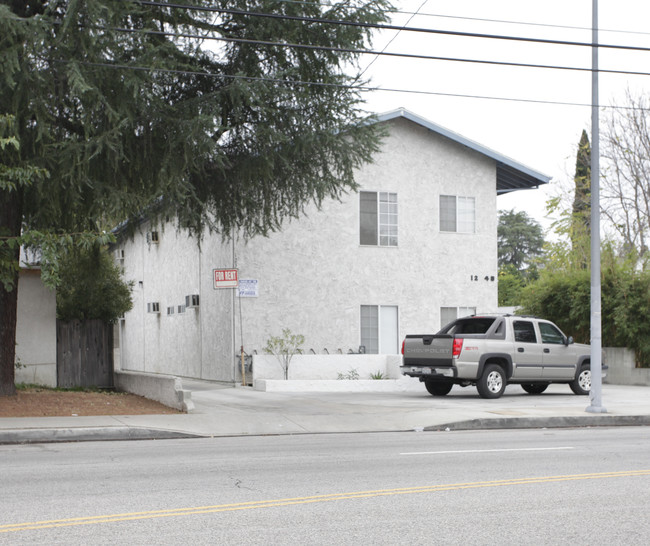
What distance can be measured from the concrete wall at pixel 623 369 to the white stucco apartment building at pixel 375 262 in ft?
12.9

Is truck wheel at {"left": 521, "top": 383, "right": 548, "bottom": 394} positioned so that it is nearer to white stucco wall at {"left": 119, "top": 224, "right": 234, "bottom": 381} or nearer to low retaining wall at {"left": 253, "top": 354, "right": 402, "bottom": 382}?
low retaining wall at {"left": 253, "top": 354, "right": 402, "bottom": 382}

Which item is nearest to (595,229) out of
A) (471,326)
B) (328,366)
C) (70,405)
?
(471,326)

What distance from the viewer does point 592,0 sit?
16.6m

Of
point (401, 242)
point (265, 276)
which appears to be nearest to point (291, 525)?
point (265, 276)

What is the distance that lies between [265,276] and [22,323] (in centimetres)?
717

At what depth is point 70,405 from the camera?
635 inches

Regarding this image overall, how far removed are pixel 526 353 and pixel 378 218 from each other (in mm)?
6959

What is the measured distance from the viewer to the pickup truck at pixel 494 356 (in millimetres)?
19891

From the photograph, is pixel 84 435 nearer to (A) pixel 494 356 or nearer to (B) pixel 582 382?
(A) pixel 494 356

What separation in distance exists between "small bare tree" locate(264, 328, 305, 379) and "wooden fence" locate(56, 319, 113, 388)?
14.2 feet

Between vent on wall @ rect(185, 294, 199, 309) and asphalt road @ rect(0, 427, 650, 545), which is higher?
vent on wall @ rect(185, 294, 199, 309)

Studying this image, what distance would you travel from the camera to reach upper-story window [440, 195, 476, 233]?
87.4ft

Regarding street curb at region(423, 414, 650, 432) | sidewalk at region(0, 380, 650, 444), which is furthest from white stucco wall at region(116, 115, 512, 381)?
street curb at region(423, 414, 650, 432)

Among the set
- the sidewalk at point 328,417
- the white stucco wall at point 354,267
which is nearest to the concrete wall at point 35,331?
the sidewalk at point 328,417
